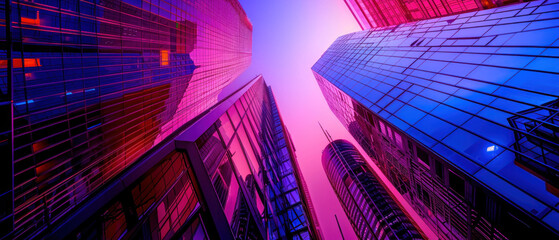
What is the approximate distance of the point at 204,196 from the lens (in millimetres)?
7793

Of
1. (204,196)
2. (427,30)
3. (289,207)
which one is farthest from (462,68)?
(204,196)

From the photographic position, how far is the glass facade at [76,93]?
847 cm

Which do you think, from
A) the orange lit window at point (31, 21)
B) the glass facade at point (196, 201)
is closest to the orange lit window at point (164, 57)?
the orange lit window at point (31, 21)

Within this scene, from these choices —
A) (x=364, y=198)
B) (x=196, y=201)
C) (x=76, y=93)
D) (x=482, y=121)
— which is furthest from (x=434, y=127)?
(x=364, y=198)

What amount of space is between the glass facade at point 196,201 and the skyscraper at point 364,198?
57.4 meters

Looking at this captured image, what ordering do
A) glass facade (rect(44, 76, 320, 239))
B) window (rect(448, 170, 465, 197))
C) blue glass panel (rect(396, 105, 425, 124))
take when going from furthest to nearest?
1. blue glass panel (rect(396, 105, 425, 124))
2. window (rect(448, 170, 465, 197))
3. glass facade (rect(44, 76, 320, 239))

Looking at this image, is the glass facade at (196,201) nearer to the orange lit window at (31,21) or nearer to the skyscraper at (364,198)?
the orange lit window at (31,21)

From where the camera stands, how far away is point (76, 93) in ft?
45.2

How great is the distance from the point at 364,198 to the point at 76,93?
76564 millimetres

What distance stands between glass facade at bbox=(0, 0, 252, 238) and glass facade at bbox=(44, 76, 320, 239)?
1.60 feet

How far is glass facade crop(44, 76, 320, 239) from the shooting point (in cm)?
526

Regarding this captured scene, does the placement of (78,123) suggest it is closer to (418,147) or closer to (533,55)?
(418,147)

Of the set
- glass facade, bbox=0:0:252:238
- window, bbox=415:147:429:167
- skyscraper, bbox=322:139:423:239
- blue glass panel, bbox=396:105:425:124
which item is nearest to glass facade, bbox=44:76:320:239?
glass facade, bbox=0:0:252:238

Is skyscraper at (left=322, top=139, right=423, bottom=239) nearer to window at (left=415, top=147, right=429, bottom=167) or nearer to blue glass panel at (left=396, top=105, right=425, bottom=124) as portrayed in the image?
A: window at (left=415, top=147, right=429, bottom=167)
